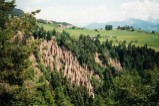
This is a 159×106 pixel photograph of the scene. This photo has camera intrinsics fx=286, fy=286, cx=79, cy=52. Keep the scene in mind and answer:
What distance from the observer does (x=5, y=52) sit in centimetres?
2808

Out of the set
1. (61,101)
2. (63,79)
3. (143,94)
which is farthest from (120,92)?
(63,79)

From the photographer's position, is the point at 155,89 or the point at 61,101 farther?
the point at 61,101

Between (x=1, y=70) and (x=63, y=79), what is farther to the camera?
(x=63, y=79)

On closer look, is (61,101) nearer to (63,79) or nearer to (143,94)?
(143,94)

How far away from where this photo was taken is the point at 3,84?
27.4 m

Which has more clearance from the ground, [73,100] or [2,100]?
[2,100]

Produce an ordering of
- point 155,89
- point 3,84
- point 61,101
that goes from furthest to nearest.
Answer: point 61,101 < point 155,89 < point 3,84

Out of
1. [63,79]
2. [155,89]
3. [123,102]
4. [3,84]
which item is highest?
[3,84]

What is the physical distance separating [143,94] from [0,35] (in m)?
31.8

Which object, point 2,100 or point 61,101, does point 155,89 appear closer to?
point 2,100

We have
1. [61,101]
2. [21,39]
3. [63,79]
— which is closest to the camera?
[21,39]

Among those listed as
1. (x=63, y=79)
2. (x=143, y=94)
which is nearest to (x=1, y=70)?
(x=143, y=94)

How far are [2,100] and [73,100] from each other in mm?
104787

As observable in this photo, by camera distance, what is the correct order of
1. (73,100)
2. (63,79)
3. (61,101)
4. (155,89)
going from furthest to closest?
(63,79) → (73,100) → (61,101) → (155,89)
